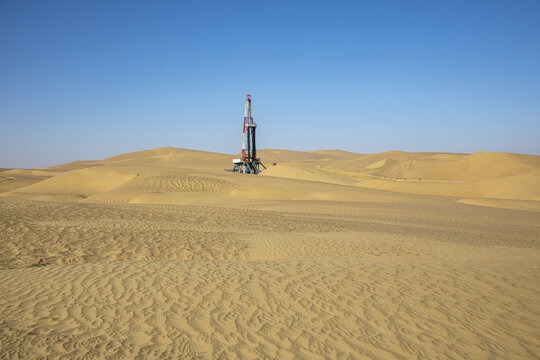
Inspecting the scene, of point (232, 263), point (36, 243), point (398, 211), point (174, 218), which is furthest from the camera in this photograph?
point (398, 211)

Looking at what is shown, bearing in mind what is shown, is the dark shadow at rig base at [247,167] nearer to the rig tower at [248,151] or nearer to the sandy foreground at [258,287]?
the rig tower at [248,151]

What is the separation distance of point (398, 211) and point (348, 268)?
37.3 ft

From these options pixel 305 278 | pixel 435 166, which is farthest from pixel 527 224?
pixel 435 166

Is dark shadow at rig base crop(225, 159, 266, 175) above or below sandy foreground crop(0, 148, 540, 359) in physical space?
above

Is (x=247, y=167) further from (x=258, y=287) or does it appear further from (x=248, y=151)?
(x=258, y=287)

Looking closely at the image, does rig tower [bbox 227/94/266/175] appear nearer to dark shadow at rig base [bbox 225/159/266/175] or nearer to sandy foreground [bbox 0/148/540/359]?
dark shadow at rig base [bbox 225/159/266/175]

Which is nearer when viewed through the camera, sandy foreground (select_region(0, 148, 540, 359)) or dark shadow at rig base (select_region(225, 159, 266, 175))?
sandy foreground (select_region(0, 148, 540, 359))

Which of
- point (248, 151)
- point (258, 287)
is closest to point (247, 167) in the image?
point (248, 151)

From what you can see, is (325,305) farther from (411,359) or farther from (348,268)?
(348,268)

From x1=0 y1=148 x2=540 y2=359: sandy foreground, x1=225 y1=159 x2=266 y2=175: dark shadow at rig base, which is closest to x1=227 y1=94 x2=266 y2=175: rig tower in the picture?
x1=225 y1=159 x2=266 y2=175: dark shadow at rig base

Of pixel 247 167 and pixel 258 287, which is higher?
pixel 247 167

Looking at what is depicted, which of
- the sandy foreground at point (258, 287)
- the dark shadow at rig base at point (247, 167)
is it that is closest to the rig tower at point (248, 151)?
the dark shadow at rig base at point (247, 167)

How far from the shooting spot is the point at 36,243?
877cm

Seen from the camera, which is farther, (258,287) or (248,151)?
(248,151)
